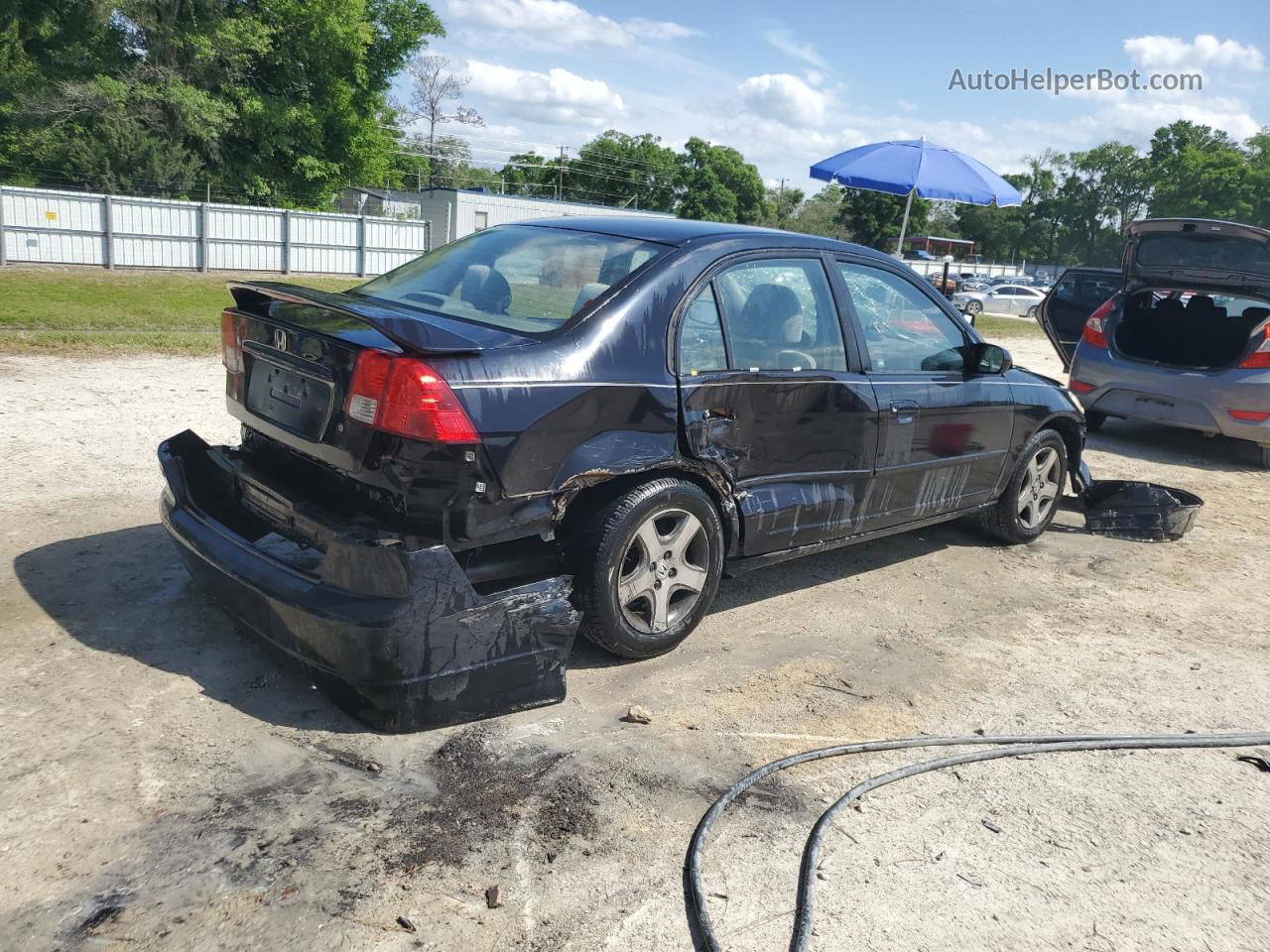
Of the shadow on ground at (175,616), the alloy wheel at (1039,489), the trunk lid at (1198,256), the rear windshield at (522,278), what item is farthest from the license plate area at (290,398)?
the trunk lid at (1198,256)

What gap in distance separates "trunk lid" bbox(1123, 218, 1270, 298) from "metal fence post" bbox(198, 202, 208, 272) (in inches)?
867

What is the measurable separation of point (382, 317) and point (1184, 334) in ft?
28.6

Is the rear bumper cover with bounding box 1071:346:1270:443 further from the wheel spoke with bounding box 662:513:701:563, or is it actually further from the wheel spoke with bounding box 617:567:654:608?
the wheel spoke with bounding box 617:567:654:608

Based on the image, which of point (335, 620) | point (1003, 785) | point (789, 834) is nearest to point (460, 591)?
point (335, 620)

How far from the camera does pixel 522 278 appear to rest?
4.05 metres

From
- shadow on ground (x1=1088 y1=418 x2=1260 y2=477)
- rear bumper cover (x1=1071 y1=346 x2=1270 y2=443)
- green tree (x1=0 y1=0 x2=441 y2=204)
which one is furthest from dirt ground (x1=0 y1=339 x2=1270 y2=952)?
green tree (x1=0 y1=0 x2=441 y2=204)

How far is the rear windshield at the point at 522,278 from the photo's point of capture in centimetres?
380

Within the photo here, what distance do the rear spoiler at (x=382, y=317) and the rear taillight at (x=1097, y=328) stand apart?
7761mm

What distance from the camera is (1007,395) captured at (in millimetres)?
5520

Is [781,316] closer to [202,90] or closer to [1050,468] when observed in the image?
[1050,468]

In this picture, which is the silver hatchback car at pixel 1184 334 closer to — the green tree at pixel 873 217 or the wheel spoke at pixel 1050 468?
the wheel spoke at pixel 1050 468

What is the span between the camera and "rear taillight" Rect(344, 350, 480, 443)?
10.3 ft

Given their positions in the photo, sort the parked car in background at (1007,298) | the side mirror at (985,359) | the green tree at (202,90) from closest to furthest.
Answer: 1. the side mirror at (985,359)
2. the green tree at (202,90)
3. the parked car in background at (1007,298)

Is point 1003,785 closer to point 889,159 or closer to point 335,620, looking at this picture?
point 335,620
